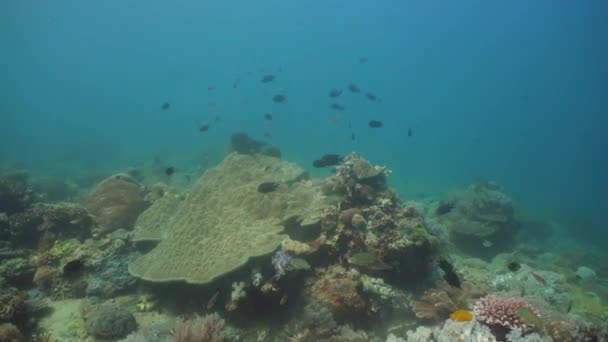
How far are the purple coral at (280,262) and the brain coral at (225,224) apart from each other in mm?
207

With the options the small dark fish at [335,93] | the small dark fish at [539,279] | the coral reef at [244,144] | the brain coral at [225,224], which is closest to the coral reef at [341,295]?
the brain coral at [225,224]

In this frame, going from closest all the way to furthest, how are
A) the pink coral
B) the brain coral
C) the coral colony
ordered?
the pink coral, the coral colony, the brain coral

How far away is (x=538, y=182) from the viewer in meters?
70.0

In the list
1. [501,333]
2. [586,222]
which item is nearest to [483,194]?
[501,333]

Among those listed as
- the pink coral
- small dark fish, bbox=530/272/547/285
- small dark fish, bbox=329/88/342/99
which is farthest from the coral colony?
small dark fish, bbox=329/88/342/99

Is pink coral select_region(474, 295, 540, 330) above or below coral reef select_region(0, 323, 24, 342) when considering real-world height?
above

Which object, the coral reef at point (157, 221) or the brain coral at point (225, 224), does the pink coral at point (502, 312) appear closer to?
the brain coral at point (225, 224)

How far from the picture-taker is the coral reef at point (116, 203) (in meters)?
12.2

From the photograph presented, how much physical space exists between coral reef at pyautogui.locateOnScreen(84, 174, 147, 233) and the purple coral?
7.27 m

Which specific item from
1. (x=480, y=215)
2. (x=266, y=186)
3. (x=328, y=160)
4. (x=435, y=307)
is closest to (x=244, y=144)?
(x=328, y=160)

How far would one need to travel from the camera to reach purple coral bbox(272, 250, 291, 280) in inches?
281

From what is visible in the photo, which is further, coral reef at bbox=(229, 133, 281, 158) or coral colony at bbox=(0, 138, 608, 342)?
coral reef at bbox=(229, 133, 281, 158)

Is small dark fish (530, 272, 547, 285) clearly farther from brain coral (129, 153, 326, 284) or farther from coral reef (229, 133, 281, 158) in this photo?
coral reef (229, 133, 281, 158)

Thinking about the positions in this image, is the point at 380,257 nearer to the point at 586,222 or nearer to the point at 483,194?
the point at 483,194
